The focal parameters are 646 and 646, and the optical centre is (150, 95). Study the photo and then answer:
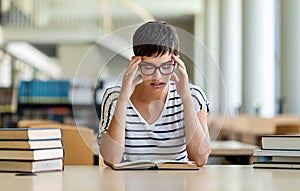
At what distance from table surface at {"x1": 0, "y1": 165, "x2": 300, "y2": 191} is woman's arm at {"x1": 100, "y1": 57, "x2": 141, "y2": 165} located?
0.06 m

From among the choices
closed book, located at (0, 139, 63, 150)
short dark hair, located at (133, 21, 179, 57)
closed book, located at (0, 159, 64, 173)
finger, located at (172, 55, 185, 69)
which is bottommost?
closed book, located at (0, 159, 64, 173)

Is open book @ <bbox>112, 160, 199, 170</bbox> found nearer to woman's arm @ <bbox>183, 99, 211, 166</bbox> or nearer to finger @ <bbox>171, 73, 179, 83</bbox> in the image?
woman's arm @ <bbox>183, 99, 211, 166</bbox>

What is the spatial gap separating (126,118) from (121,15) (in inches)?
568

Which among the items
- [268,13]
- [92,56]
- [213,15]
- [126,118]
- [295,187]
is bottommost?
[295,187]

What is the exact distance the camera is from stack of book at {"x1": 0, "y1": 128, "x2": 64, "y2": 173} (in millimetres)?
1708

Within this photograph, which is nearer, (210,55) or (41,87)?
(210,55)

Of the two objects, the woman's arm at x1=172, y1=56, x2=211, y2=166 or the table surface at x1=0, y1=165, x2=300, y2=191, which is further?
the woman's arm at x1=172, y1=56, x2=211, y2=166

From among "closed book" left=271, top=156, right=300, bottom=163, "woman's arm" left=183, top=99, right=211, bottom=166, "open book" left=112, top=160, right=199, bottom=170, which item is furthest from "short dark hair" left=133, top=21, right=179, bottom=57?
"closed book" left=271, top=156, right=300, bottom=163

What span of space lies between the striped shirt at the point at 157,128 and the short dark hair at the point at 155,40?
173mm

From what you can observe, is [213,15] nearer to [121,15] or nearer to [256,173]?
[121,15]

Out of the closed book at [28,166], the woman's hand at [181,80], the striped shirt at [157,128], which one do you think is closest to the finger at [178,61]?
the woman's hand at [181,80]

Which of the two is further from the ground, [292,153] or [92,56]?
[92,56]

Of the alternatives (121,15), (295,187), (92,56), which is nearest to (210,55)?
(92,56)

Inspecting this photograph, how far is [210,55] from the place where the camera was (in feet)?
5.63
